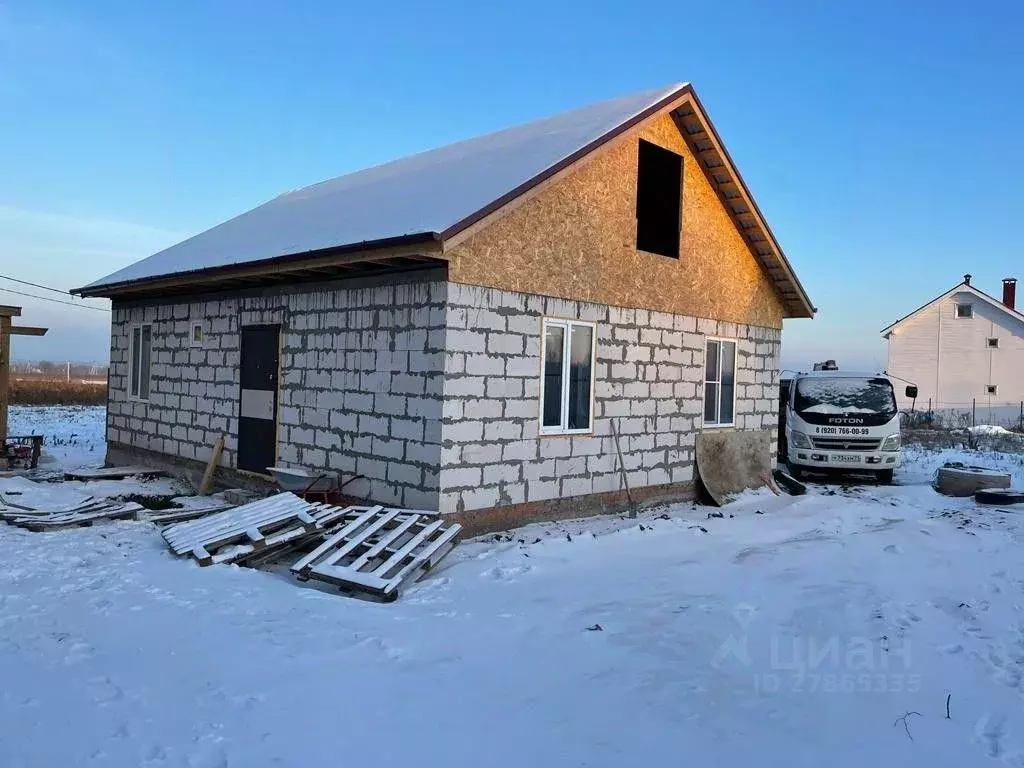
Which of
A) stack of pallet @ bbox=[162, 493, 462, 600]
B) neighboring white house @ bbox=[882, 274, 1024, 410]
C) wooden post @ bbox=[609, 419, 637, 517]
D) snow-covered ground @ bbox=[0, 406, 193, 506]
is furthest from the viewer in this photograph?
neighboring white house @ bbox=[882, 274, 1024, 410]

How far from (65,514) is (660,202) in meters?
9.32

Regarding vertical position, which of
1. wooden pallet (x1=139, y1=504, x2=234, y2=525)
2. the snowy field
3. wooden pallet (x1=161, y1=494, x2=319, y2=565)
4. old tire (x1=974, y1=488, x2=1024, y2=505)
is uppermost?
old tire (x1=974, y1=488, x2=1024, y2=505)

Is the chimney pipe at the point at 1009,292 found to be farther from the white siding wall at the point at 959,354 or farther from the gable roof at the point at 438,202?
the gable roof at the point at 438,202

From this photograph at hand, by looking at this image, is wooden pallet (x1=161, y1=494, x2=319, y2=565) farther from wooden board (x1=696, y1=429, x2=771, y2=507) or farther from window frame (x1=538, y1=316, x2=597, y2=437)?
wooden board (x1=696, y1=429, x2=771, y2=507)

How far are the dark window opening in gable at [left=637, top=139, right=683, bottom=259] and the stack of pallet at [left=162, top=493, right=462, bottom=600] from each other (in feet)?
19.3

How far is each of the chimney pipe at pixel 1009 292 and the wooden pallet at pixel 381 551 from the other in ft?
122

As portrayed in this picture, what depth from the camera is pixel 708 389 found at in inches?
521

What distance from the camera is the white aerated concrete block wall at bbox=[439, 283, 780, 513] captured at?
9.08 m

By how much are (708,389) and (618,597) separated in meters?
6.91

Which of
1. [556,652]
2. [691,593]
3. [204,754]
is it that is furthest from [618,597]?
[204,754]

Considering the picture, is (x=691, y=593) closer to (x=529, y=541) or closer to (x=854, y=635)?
(x=854, y=635)

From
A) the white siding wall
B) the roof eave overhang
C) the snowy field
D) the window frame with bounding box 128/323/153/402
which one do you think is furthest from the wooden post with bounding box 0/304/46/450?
the white siding wall

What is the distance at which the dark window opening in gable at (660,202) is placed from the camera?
12211mm

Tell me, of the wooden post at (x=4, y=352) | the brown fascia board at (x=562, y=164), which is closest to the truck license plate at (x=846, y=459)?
the brown fascia board at (x=562, y=164)
